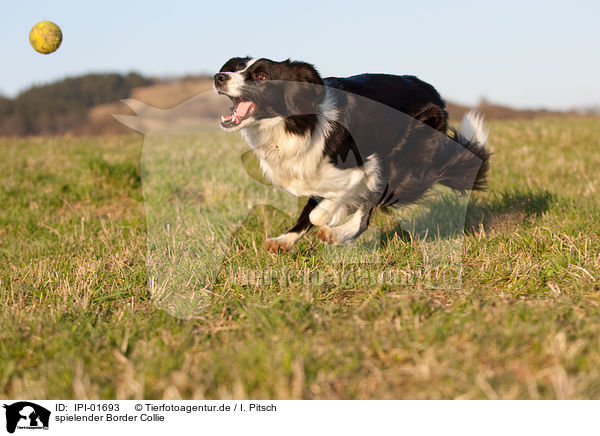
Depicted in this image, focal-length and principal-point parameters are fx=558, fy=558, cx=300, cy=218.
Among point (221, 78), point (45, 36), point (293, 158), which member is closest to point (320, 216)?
point (293, 158)

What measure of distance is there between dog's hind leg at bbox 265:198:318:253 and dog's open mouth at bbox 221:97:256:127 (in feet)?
2.88

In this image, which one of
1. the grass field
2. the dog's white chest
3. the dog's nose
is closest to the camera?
the grass field

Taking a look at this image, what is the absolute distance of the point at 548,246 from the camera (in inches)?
146

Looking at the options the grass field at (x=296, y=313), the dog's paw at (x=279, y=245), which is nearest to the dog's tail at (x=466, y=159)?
the grass field at (x=296, y=313)

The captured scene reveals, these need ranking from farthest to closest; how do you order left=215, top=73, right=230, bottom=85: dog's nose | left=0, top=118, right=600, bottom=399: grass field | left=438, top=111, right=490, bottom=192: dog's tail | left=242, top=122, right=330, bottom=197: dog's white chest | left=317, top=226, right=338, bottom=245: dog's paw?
1. left=438, top=111, right=490, bottom=192: dog's tail
2. left=317, top=226, right=338, bottom=245: dog's paw
3. left=242, top=122, right=330, bottom=197: dog's white chest
4. left=215, top=73, right=230, bottom=85: dog's nose
5. left=0, top=118, right=600, bottom=399: grass field

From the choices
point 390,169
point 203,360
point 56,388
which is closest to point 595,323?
point 203,360

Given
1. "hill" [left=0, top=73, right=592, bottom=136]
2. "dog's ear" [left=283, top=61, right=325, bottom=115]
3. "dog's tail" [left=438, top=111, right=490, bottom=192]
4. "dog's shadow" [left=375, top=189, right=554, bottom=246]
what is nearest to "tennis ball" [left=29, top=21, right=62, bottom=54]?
"dog's ear" [left=283, top=61, right=325, bottom=115]

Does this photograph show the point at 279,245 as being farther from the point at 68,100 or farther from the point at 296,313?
the point at 68,100

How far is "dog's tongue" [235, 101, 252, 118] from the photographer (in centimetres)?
357

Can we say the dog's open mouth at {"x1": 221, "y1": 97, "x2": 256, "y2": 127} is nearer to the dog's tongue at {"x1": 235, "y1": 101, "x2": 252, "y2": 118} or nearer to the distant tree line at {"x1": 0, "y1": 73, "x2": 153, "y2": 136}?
the dog's tongue at {"x1": 235, "y1": 101, "x2": 252, "y2": 118}

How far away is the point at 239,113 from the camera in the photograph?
3.59 m

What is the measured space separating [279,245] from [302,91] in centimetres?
106
